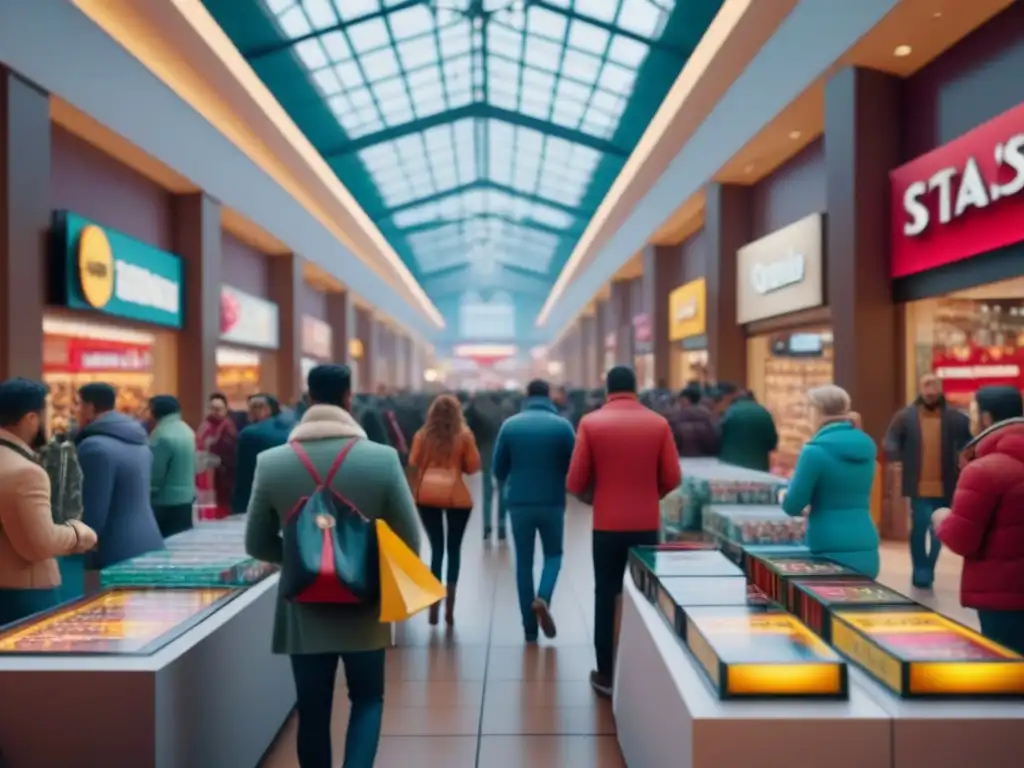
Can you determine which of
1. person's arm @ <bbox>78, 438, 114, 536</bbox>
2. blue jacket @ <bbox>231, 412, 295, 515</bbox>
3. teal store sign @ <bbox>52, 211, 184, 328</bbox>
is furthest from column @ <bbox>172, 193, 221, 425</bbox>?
person's arm @ <bbox>78, 438, 114, 536</bbox>

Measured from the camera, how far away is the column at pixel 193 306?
11.1 m

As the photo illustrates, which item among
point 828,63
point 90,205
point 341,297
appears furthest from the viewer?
point 341,297

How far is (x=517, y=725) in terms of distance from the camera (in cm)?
372

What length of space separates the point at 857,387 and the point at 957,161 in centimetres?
212

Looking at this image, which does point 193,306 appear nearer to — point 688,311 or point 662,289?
point 688,311

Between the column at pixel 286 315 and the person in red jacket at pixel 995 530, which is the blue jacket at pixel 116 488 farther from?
the column at pixel 286 315

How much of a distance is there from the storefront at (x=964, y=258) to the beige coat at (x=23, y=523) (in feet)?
19.3

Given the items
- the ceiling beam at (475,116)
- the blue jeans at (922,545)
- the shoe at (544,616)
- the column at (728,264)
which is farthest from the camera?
the ceiling beam at (475,116)

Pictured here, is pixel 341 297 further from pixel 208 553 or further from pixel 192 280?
pixel 208 553

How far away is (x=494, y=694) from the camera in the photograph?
4105mm

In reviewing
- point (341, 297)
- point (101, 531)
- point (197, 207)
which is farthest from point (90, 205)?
point (341, 297)

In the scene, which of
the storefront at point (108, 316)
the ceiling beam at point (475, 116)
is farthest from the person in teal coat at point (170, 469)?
the ceiling beam at point (475, 116)

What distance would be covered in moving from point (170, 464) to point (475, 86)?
12.8 meters

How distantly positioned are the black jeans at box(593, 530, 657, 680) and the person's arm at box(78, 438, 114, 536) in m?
2.29
